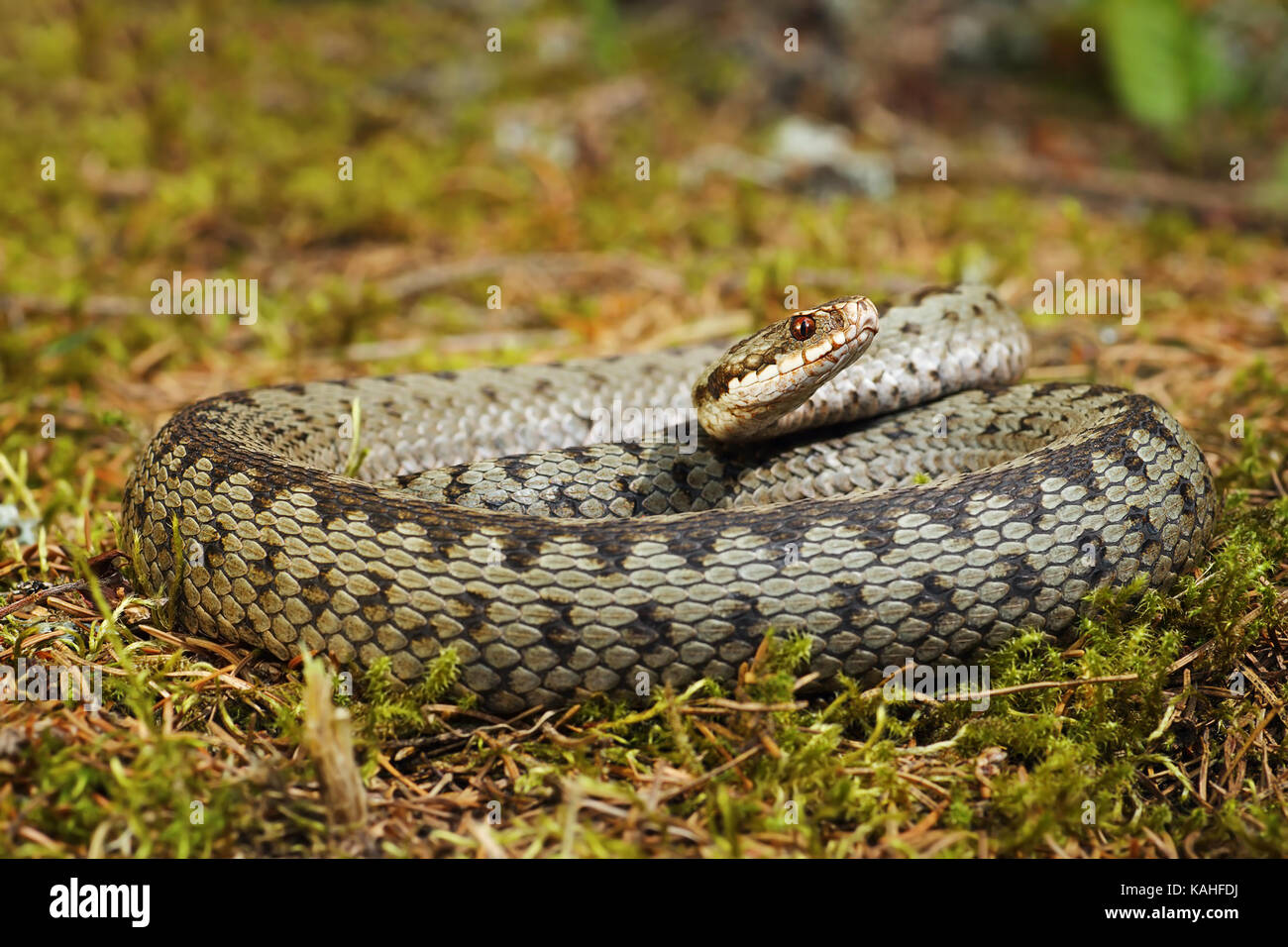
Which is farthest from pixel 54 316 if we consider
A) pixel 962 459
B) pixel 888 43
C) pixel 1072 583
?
pixel 888 43

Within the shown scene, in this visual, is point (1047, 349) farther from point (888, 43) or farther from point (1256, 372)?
point (888, 43)
